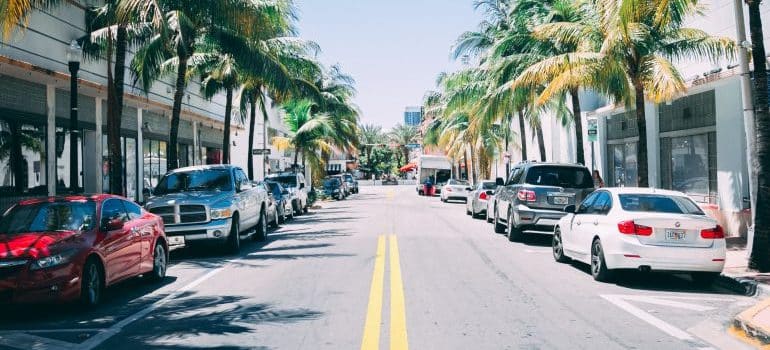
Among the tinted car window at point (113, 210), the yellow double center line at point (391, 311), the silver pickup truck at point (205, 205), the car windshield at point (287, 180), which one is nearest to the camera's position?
the yellow double center line at point (391, 311)

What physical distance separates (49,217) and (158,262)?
2221mm

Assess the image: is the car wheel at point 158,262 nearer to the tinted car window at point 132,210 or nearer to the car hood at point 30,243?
the tinted car window at point 132,210

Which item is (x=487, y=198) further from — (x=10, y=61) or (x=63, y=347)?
(x=63, y=347)

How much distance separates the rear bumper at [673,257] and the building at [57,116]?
11600 millimetres

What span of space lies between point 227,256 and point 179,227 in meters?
1.19

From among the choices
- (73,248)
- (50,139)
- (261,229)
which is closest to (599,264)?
(73,248)

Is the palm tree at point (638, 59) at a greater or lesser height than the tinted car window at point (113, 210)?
greater

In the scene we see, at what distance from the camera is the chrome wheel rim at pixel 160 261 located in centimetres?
1172

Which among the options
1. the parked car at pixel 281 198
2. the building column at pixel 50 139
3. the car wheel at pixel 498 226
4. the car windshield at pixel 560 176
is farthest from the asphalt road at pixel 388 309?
the parked car at pixel 281 198

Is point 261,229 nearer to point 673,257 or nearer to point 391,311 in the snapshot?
A: point 391,311

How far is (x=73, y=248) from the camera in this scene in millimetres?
8961

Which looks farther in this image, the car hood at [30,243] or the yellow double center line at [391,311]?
the car hood at [30,243]

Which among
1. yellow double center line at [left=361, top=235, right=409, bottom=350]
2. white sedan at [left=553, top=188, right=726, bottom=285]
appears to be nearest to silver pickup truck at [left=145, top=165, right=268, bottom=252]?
yellow double center line at [left=361, top=235, right=409, bottom=350]

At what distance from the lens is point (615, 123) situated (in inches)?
1127
